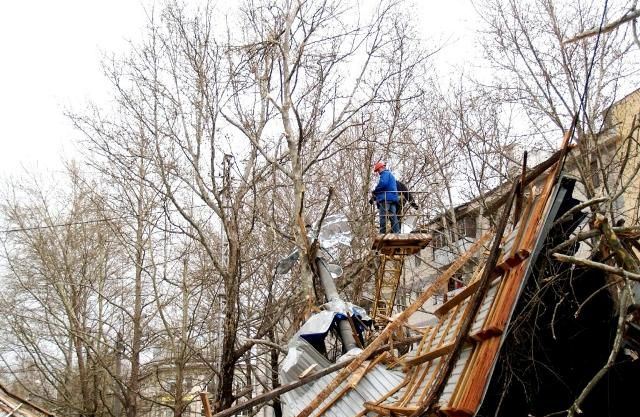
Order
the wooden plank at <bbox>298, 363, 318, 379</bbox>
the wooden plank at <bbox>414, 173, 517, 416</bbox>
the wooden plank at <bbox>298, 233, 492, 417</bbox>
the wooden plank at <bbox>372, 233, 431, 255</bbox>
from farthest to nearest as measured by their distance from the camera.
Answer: the wooden plank at <bbox>372, 233, 431, 255</bbox>, the wooden plank at <bbox>298, 363, 318, 379</bbox>, the wooden plank at <bbox>298, 233, 492, 417</bbox>, the wooden plank at <bbox>414, 173, 517, 416</bbox>

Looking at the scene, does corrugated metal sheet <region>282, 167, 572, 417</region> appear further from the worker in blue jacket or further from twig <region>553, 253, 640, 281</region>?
the worker in blue jacket

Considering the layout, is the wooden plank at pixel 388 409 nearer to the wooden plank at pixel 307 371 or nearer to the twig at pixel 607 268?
the wooden plank at pixel 307 371

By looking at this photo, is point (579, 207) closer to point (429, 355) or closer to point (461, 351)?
point (461, 351)

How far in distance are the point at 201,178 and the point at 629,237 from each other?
414 inches

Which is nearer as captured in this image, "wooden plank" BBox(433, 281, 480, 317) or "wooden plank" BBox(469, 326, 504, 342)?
"wooden plank" BBox(469, 326, 504, 342)

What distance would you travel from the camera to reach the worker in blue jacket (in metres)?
12.4

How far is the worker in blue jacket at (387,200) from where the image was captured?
12358 mm

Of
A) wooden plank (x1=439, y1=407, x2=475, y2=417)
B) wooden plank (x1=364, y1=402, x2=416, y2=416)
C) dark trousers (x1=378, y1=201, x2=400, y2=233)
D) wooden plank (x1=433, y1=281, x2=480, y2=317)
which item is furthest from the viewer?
dark trousers (x1=378, y1=201, x2=400, y2=233)

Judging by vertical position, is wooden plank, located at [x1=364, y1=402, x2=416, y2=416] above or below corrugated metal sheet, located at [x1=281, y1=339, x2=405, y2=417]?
below

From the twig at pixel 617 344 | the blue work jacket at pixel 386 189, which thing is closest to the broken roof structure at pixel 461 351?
the twig at pixel 617 344

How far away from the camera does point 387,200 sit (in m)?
12.4

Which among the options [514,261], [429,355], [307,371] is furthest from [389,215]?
[514,261]

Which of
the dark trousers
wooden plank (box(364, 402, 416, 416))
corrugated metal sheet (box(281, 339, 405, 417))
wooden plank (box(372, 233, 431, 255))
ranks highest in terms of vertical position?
the dark trousers

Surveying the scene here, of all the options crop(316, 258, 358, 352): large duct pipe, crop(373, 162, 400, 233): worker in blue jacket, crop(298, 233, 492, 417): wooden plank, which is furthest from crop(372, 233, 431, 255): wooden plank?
crop(298, 233, 492, 417): wooden plank
